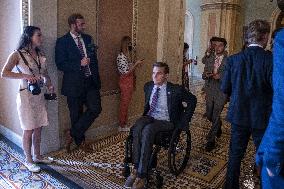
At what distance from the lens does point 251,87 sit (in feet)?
8.32

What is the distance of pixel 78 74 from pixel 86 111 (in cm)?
52

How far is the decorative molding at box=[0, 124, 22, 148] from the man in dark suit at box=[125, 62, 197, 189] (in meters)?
1.92

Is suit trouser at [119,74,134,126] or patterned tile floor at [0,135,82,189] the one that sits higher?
suit trouser at [119,74,134,126]

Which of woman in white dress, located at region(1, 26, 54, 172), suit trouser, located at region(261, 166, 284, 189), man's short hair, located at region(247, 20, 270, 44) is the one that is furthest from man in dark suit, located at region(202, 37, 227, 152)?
suit trouser, located at region(261, 166, 284, 189)

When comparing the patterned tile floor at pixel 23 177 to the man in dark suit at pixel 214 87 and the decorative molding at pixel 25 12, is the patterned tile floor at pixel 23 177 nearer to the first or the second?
the decorative molding at pixel 25 12

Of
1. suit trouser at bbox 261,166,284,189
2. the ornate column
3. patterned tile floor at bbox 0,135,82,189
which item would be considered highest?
the ornate column

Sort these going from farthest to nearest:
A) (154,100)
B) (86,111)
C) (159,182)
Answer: (86,111), (154,100), (159,182)

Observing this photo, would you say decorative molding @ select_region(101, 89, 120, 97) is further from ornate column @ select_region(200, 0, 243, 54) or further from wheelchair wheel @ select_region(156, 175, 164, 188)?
ornate column @ select_region(200, 0, 243, 54)

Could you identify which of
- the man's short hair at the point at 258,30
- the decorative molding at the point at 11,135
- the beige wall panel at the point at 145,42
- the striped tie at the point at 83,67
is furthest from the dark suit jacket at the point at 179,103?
the decorative molding at the point at 11,135

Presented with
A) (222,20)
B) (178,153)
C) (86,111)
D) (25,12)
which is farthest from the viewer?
(222,20)

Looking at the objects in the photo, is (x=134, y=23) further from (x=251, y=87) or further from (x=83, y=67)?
(x=251, y=87)

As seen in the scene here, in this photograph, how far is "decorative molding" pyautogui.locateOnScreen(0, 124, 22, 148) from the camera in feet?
13.6

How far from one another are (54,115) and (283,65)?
10.8 feet

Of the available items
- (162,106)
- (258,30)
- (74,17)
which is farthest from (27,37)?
(258,30)
